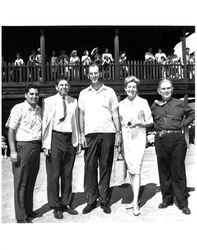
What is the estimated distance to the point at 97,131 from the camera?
12.9 ft

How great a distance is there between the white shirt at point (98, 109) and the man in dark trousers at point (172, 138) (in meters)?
0.65

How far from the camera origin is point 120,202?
4426 millimetres

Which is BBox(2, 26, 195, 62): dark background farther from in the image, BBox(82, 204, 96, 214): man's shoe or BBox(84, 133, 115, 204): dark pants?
BBox(82, 204, 96, 214): man's shoe

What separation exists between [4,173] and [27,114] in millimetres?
3990

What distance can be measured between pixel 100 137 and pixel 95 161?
1.14 feet

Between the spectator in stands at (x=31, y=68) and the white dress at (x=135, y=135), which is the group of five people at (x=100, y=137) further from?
the spectator in stands at (x=31, y=68)

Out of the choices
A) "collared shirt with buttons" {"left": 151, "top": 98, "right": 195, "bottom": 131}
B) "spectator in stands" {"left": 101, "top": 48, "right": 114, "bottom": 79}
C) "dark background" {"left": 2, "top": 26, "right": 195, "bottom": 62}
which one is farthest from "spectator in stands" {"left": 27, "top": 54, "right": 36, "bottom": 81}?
"collared shirt with buttons" {"left": 151, "top": 98, "right": 195, "bottom": 131}

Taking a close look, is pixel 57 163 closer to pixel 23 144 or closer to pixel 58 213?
pixel 23 144

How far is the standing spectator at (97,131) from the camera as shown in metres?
3.95

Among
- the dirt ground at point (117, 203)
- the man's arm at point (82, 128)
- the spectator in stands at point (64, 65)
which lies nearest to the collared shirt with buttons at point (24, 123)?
the man's arm at point (82, 128)

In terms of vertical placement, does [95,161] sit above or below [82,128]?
below

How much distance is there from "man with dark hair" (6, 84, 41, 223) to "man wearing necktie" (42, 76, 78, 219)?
0.52ft

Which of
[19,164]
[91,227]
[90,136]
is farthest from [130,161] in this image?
[19,164]

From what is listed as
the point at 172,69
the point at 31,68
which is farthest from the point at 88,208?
the point at 172,69
